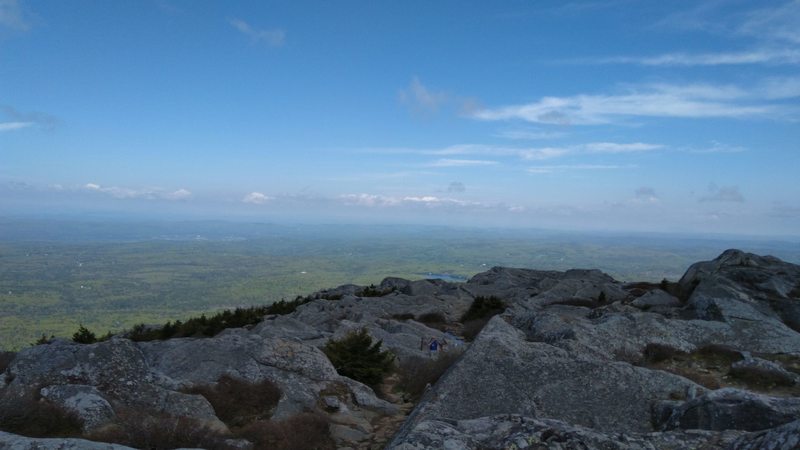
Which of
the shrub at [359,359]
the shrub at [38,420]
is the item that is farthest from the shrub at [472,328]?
the shrub at [38,420]

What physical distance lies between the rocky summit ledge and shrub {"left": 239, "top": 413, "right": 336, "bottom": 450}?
0.30 ft

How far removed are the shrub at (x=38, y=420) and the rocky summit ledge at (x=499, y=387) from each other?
0.31 feet

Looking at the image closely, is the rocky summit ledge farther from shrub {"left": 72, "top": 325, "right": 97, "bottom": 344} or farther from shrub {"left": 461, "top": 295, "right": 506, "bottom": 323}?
shrub {"left": 72, "top": 325, "right": 97, "bottom": 344}

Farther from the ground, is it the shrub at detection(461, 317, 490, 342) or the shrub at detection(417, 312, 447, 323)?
the shrub at detection(461, 317, 490, 342)

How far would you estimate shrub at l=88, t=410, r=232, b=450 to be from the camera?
679 cm

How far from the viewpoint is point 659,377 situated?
8.75 metres

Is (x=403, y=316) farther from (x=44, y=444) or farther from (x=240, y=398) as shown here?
(x=44, y=444)

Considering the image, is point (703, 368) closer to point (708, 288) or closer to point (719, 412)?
point (719, 412)

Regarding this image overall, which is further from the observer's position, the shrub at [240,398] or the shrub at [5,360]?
the shrub at [5,360]

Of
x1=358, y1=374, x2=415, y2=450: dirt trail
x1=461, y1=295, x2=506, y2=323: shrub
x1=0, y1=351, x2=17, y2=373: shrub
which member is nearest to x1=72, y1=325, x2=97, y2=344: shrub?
x1=0, y1=351, x2=17, y2=373: shrub

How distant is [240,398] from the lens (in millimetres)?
9984

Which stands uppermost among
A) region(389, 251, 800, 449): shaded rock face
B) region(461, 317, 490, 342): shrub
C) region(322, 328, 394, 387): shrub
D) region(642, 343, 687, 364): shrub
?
region(389, 251, 800, 449): shaded rock face

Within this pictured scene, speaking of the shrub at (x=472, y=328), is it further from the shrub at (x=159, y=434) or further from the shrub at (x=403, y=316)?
the shrub at (x=159, y=434)

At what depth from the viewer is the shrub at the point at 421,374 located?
12.3 m
